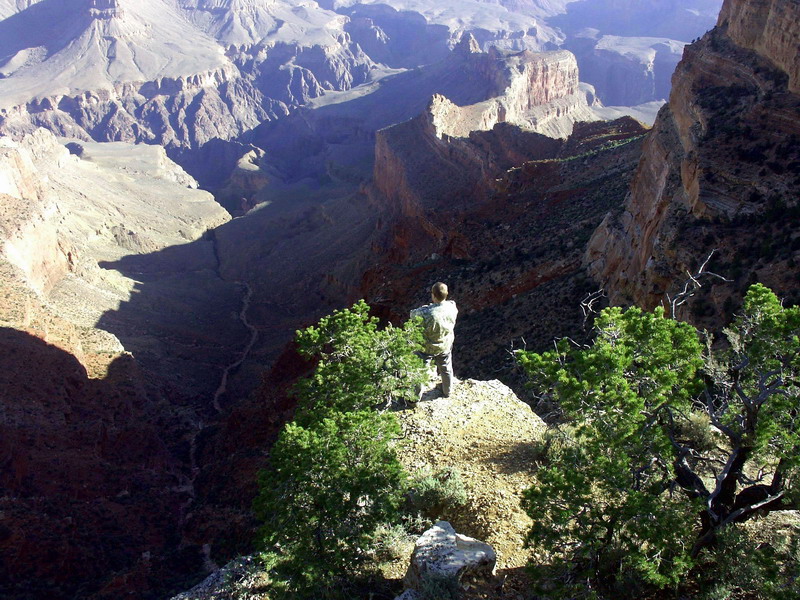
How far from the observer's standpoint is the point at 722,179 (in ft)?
79.5

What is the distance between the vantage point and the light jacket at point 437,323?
1352 centimetres

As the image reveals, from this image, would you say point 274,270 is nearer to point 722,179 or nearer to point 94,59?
point 722,179

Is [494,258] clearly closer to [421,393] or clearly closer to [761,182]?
[761,182]

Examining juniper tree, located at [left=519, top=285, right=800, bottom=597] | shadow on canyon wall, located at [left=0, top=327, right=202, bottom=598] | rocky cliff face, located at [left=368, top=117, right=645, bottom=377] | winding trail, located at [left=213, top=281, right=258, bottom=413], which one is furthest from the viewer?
winding trail, located at [left=213, top=281, right=258, bottom=413]

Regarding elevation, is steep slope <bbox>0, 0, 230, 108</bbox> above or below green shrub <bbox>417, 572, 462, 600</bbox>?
below

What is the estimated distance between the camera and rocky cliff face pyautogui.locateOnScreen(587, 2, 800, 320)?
2114cm

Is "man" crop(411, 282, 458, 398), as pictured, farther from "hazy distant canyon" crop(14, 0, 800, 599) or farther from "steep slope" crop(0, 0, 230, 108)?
"steep slope" crop(0, 0, 230, 108)

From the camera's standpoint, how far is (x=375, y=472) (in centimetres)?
1071

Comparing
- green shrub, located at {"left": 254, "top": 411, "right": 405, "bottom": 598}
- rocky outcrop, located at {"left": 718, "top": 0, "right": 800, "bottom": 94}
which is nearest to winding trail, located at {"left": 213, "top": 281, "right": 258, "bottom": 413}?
green shrub, located at {"left": 254, "top": 411, "right": 405, "bottom": 598}

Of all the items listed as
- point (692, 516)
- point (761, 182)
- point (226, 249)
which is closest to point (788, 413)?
point (692, 516)

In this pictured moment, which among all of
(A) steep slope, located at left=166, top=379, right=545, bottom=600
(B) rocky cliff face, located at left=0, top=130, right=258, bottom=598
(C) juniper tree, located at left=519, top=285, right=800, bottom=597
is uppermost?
(C) juniper tree, located at left=519, top=285, right=800, bottom=597

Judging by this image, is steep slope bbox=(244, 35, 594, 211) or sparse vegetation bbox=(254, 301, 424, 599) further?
steep slope bbox=(244, 35, 594, 211)

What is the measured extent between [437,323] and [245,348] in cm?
4186

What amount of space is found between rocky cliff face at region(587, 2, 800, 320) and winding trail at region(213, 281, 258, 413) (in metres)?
25.4
